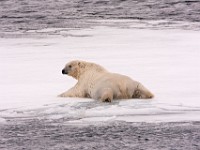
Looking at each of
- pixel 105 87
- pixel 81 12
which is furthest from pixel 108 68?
pixel 81 12

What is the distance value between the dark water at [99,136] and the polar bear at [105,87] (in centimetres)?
99

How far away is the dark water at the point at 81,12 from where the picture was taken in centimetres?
1831

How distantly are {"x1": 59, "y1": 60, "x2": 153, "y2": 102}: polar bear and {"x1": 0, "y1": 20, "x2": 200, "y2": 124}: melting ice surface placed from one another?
0.38 ft

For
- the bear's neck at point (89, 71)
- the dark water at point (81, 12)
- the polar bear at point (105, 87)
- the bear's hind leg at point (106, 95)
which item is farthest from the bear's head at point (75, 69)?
the dark water at point (81, 12)

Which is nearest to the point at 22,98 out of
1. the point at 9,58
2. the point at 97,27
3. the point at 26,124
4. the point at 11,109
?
the point at 11,109

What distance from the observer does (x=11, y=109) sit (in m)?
7.84

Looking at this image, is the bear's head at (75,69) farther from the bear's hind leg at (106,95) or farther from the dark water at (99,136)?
the dark water at (99,136)

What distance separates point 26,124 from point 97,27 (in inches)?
387

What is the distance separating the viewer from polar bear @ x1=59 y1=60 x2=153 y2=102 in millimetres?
8078

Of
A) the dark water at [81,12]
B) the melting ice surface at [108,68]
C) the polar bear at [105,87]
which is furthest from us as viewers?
the dark water at [81,12]

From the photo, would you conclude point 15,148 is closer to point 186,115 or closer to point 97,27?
point 186,115

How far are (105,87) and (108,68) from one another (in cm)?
318

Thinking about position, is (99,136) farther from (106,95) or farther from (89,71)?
(89,71)

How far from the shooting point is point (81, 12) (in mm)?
20422
